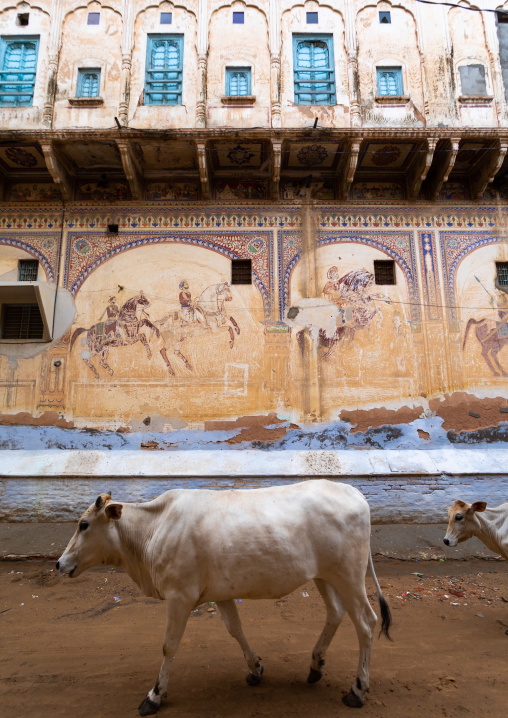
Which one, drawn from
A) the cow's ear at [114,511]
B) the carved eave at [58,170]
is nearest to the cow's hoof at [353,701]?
the cow's ear at [114,511]

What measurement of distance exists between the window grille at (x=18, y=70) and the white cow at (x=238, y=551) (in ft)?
35.1

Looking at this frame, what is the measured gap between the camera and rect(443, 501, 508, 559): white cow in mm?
5609

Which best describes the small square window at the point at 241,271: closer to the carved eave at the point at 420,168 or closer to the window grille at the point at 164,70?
the window grille at the point at 164,70

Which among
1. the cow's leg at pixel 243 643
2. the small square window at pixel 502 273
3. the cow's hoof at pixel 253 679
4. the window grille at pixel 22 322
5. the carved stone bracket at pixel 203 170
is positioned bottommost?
the cow's hoof at pixel 253 679

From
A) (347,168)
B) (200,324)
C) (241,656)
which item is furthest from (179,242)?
(241,656)

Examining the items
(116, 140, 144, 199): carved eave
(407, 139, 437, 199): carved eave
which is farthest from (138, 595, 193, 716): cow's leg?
(407, 139, 437, 199): carved eave

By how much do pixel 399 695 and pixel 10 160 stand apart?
1180 centimetres

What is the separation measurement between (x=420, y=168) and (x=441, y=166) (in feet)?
1.78

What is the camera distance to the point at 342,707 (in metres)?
3.57

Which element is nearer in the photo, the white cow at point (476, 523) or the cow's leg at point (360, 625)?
the cow's leg at point (360, 625)

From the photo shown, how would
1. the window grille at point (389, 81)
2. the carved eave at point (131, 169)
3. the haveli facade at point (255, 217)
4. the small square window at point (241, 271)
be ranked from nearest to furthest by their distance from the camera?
the haveli facade at point (255, 217) → the carved eave at point (131, 169) → the small square window at point (241, 271) → the window grille at point (389, 81)

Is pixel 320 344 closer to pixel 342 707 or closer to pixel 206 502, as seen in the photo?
pixel 206 502

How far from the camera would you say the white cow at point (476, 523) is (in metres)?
5.61

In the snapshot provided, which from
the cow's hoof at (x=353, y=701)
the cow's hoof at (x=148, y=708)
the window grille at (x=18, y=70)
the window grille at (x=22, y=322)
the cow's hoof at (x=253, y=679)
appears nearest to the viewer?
the cow's hoof at (x=148, y=708)
